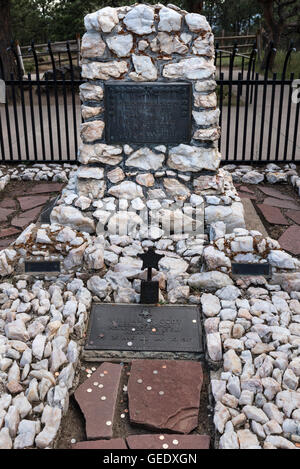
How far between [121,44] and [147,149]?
969mm

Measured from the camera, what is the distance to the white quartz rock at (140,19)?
4277mm

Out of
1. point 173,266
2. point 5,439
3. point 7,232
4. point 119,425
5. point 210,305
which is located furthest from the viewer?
point 7,232

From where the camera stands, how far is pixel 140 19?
169 inches

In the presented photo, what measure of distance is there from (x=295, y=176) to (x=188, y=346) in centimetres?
386

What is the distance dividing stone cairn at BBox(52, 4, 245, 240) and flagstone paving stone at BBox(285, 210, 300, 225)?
87cm

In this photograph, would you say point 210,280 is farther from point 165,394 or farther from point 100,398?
point 100,398

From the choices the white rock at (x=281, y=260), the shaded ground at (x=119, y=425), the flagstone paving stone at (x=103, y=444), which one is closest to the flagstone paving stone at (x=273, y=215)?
the white rock at (x=281, y=260)

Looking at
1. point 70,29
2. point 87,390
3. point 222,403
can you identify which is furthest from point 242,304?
point 70,29

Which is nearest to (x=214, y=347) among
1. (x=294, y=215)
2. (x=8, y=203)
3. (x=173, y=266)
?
(x=173, y=266)

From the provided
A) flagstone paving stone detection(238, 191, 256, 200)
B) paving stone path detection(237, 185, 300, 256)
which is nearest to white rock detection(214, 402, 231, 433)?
paving stone path detection(237, 185, 300, 256)

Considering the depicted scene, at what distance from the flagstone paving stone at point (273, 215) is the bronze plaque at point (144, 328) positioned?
1.93 meters

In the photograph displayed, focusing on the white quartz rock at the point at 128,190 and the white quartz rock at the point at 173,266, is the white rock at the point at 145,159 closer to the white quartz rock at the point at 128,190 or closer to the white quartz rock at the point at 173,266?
the white quartz rock at the point at 128,190

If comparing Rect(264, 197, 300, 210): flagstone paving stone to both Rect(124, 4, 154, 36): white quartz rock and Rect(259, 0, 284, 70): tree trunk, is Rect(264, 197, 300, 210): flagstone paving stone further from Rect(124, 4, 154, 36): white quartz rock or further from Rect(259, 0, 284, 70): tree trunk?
Rect(259, 0, 284, 70): tree trunk

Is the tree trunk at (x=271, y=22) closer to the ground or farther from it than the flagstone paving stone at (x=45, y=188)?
farther from it
